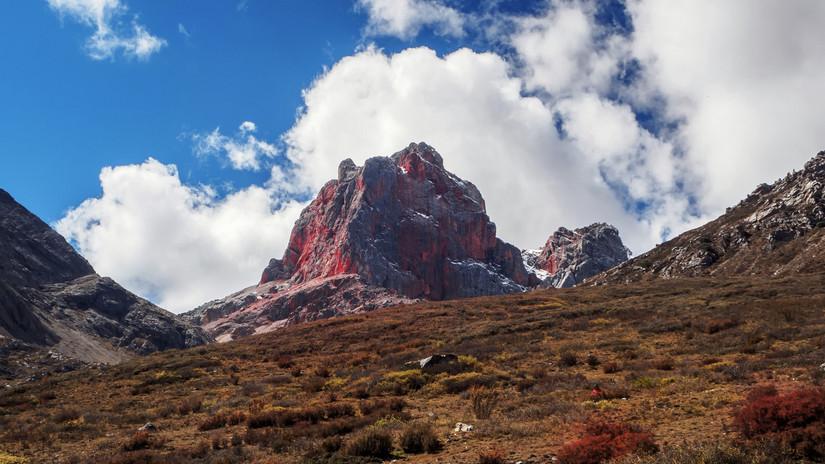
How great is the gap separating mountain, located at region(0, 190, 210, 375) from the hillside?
255 feet

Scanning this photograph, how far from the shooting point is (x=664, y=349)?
27.5 meters

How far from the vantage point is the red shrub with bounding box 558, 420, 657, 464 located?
36.9 ft

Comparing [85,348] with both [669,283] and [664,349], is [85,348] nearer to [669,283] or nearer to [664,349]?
[669,283]

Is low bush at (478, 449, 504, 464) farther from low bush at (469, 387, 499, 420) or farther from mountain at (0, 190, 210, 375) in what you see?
mountain at (0, 190, 210, 375)

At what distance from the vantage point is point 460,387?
76.1ft

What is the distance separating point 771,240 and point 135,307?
5703 inches

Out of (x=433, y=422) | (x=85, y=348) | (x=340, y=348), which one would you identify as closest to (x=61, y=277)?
(x=85, y=348)

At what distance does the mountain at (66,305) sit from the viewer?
341ft

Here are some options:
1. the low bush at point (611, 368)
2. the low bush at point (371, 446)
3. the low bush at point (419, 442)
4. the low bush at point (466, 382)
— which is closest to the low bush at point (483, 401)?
the low bush at point (466, 382)

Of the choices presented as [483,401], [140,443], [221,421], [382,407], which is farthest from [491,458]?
[221,421]

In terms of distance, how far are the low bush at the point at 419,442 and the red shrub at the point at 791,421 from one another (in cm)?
713

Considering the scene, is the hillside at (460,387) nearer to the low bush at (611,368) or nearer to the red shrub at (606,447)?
the low bush at (611,368)

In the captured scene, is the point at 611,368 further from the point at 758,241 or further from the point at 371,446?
the point at 758,241

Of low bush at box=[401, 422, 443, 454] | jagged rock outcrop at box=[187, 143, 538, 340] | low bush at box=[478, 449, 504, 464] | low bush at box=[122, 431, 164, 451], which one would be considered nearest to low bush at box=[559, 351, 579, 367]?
low bush at box=[401, 422, 443, 454]
